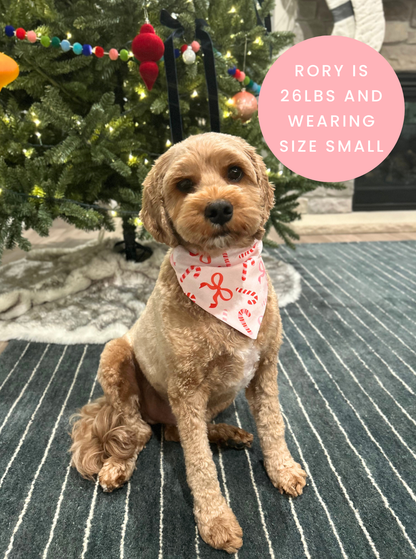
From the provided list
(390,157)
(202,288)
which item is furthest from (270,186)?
(390,157)

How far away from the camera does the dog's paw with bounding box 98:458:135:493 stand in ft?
3.26

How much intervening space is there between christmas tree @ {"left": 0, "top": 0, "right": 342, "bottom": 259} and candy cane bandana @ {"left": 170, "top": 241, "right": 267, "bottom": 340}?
954 mm

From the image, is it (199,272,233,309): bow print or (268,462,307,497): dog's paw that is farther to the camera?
(268,462,307,497): dog's paw

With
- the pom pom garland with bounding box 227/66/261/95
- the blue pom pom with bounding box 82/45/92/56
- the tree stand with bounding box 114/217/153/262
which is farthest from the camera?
the tree stand with bounding box 114/217/153/262

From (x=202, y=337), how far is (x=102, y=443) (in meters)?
0.49

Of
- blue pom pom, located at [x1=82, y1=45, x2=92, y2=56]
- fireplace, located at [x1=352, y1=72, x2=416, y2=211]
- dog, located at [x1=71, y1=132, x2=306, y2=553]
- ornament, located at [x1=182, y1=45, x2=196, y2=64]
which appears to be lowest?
fireplace, located at [x1=352, y1=72, x2=416, y2=211]

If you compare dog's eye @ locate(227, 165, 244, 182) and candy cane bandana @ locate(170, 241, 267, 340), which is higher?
dog's eye @ locate(227, 165, 244, 182)

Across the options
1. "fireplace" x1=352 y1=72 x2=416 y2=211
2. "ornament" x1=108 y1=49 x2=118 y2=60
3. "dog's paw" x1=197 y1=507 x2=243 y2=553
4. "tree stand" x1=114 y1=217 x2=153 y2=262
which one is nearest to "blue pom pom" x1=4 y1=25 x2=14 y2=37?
"ornament" x1=108 y1=49 x2=118 y2=60

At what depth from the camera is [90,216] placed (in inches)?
67.0

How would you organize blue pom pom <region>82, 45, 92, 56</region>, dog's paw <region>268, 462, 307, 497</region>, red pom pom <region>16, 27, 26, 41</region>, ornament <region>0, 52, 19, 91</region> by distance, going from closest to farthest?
dog's paw <region>268, 462, 307, 497</region>
ornament <region>0, 52, 19, 91</region>
red pom pom <region>16, 27, 26, 41</region>
blue pom pom <region>82, 45, 92, 56</region>

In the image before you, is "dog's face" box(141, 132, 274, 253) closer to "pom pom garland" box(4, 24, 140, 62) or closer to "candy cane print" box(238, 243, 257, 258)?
"candy cane print" box(238, 243, 257, 258)

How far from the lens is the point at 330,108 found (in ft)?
7.05

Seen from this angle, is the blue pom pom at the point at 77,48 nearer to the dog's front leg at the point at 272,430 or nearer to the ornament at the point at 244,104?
the ornament at the point at 244,104

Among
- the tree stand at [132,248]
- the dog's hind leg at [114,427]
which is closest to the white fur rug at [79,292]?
the tree stand at [132,248]
